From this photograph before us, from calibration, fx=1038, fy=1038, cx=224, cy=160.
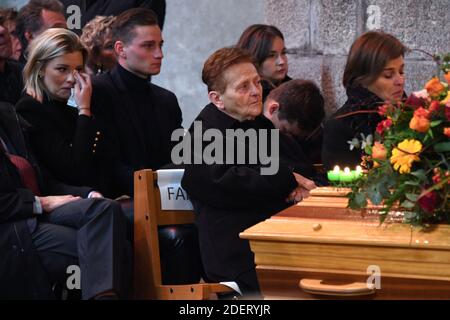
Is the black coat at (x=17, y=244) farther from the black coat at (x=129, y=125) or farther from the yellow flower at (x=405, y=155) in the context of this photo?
the yellow flower at (x=405, y=155)

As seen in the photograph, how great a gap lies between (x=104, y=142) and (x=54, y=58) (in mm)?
474

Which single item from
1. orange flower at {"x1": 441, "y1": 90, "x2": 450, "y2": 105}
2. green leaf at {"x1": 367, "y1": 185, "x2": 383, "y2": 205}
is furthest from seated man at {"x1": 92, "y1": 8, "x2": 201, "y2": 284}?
orange flower at {"x1": 441, "y1": 90, "x2": 450, "y2": 105}

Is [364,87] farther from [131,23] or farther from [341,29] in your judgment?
[131,23]

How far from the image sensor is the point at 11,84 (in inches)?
217

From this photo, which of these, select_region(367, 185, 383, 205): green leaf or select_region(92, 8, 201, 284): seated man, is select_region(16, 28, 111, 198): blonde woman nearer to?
select_region(92, 8, 201, 284): seated man

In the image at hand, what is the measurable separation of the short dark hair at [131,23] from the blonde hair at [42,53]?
465 millimetres

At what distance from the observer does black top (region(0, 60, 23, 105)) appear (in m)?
5.46

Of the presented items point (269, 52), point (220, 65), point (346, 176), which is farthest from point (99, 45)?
point (346, 176)

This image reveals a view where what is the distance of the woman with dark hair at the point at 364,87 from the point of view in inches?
188

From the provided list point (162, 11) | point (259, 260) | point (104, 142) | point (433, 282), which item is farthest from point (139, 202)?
point (162, 11)

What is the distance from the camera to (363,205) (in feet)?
10.4

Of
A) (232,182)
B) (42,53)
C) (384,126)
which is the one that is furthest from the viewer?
(42,53)

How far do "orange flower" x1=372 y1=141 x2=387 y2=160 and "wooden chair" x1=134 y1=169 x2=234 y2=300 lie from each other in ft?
4.29

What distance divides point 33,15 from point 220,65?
6.38ft
